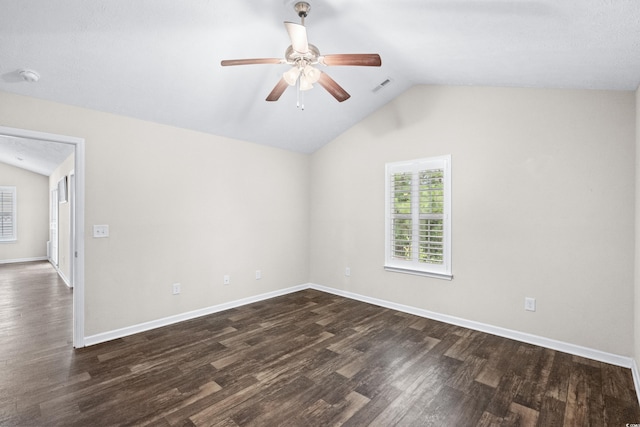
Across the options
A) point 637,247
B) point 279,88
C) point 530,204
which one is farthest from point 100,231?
point 637,247

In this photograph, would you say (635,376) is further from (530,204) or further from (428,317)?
(428,317)

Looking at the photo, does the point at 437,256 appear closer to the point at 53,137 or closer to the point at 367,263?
the point at 367,263

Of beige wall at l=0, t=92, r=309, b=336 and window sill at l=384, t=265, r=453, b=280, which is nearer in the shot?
beige wall at l=0, t=92, r=309, b=336

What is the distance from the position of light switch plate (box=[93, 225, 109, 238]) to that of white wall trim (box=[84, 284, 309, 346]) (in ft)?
3.37

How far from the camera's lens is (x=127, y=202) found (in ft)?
10.8

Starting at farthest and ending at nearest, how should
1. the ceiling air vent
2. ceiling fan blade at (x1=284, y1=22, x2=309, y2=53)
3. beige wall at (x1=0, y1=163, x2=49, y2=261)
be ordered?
beige wall at (x1=0, y1=163, x2=49, y2=261)
the ceiling air vent
ceiling fan blade at (x1=284, y1=22, x2=309, y2=53)

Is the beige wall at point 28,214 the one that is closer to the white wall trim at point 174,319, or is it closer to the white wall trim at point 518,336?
the white wall trim at point 174,319

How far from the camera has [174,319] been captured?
3656 mm

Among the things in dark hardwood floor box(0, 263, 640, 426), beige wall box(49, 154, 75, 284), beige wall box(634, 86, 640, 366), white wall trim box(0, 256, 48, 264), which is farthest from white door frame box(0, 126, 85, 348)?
white wall trim box(0, 256, 48, 264)

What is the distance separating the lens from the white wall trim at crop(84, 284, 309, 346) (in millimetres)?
3100

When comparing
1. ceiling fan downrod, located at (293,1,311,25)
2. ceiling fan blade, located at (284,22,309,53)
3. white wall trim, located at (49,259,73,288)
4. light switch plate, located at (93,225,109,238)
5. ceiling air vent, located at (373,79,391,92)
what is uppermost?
ceiling air vent, located at (373,79,391,92)

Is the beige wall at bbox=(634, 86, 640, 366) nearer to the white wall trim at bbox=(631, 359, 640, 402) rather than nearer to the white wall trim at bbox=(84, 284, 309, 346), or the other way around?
the white wall trim at bbox=(631, 359, 640, 402)

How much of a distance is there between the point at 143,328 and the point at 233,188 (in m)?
2.03

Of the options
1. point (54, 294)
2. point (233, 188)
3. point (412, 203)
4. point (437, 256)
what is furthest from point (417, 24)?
point (54, 294)
